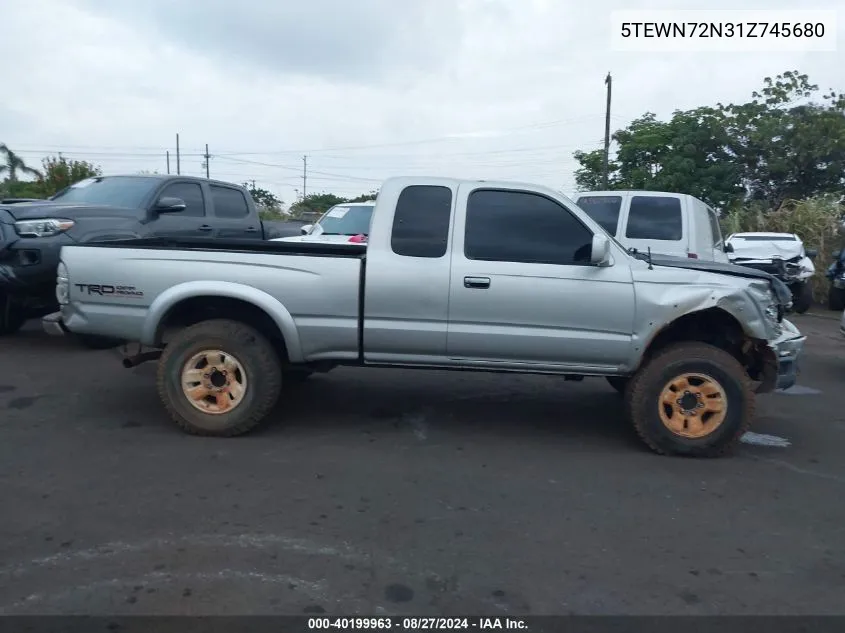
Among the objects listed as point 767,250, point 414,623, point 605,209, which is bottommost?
point 414,623

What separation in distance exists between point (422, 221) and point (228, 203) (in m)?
6.38

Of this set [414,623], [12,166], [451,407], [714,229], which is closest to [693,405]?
[451,407]

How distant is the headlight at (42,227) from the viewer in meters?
8.08

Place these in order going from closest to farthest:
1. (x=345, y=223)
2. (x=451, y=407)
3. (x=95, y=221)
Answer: (x=451, y=407) → (x=95, y=221) → (x=345, y=223)

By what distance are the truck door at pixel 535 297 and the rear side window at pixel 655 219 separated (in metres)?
5.18

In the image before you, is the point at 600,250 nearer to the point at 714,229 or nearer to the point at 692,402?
the point at 692,402

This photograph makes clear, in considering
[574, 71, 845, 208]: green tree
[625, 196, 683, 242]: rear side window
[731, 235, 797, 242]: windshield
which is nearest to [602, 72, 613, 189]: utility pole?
[574, 71, 845, 208]: green tree

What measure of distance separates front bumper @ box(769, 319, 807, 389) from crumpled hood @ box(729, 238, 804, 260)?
30.8 ft

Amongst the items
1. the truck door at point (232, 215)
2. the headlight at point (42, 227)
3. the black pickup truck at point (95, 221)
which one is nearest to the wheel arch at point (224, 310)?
the black pickup truck at point (95, 221)

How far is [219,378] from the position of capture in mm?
5648

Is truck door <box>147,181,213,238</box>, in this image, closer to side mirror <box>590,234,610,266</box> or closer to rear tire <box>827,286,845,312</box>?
side mirror <box>590,234,610,266</box>

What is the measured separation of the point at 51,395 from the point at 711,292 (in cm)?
532

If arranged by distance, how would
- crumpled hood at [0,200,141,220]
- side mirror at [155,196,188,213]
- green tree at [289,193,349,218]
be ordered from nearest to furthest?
crumpled hood at [0,200,141,220], side mirror at [155,196,188,213], green tree at [289,193,349,218]

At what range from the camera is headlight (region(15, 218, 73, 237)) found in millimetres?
8078
